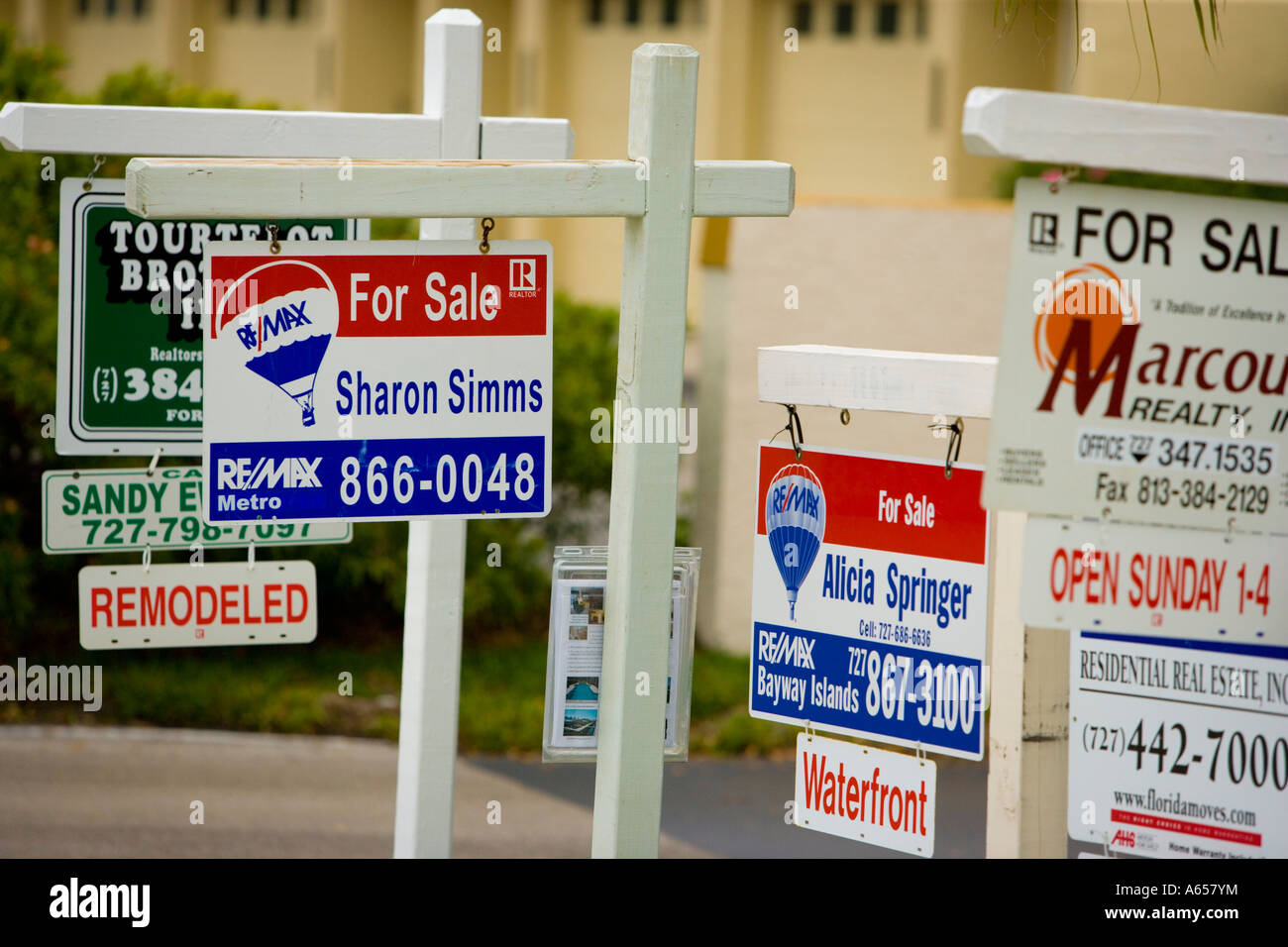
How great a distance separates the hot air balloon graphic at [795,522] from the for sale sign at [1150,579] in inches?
32.2

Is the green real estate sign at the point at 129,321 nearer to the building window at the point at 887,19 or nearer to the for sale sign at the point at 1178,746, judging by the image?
the for sale sign at the point at 1178,746

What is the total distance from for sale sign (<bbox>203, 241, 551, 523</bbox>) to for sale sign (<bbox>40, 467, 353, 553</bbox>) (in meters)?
0.93

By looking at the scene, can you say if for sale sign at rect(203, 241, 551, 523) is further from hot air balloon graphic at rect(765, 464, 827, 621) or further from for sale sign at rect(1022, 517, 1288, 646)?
for sale sign at rect(1022, 517, 1288, 646)

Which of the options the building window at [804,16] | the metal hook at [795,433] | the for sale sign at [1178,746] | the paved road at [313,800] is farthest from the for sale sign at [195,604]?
the building window at [804,16]

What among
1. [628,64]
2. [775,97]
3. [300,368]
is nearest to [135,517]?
[300,368]

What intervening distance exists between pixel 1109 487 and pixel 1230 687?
50cm

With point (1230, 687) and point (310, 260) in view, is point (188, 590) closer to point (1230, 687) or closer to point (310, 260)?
point (310, 260)

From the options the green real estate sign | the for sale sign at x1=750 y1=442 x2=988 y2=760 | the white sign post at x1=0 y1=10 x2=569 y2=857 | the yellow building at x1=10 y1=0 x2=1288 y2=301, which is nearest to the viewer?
the for sale sign at x1=750 y1=442 x2=988 y2=760

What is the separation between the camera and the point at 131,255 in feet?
12.1

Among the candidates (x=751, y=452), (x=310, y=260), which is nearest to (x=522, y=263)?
(x=310, y=260)

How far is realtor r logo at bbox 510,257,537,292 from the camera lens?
2.95m

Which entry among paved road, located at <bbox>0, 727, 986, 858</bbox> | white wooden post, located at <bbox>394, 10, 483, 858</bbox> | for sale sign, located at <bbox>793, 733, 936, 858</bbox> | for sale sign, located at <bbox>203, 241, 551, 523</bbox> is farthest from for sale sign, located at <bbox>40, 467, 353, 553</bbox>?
paved road, located at <bbox>0, 727, 986, 858</bbox>

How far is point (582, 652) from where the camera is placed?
9.84 feet

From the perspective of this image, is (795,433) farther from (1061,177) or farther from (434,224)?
(1061,177)
